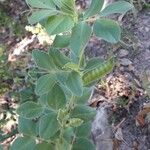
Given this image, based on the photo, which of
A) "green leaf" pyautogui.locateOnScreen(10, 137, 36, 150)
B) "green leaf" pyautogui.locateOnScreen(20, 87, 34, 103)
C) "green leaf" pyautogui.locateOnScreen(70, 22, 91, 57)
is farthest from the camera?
"green leaf" pyautogui.locateOnScreen(20, 87, 34, 103)

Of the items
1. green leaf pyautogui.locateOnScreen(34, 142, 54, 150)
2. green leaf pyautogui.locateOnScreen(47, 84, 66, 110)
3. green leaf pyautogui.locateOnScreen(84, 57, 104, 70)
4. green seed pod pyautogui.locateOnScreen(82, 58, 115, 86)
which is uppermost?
green leaf pyautogui.locateOnScreen(84, 57, 104, 70)

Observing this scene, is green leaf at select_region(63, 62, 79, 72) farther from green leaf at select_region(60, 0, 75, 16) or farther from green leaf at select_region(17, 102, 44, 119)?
green leaf at select_region(17, 102, 44, 119)

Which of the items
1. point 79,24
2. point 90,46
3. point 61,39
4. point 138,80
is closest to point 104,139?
point 138,80

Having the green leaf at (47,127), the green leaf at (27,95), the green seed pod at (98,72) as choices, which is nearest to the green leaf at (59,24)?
the green seed pod at (98,72)

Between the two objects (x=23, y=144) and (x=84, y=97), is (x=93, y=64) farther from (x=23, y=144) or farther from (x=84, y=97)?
(x=23, y=144)

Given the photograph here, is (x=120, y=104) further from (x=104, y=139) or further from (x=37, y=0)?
(x=37, y=0)

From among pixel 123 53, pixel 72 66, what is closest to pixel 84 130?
pixel 72 66

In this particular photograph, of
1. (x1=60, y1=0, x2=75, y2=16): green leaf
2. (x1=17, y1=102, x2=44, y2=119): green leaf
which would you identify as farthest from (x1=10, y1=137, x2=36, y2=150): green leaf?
(x1=60, y1=0, x2=75, y2=16): green leaf
